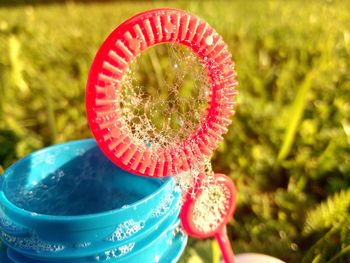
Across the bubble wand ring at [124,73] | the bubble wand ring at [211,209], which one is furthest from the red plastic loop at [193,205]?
the bubble wand ring at [124,73]

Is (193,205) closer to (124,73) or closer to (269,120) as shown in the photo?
(124,73)

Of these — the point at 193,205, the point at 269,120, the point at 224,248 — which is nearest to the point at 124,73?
the point at 193,205

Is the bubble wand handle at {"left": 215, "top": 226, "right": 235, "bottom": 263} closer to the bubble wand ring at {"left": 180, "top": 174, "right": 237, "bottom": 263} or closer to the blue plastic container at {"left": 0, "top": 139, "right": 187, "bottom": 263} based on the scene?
the bubble wand ring at {"left": 180, "top": 174, "right": 237, "bottom": 263}

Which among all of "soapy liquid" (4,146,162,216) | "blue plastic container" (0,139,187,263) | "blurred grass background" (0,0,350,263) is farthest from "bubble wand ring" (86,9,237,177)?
"blurred grass background" (0,0,350,263)

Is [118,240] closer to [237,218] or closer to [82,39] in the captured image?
[237,218]

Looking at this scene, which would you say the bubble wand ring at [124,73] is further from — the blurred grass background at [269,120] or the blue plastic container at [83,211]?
the blurred grass background at [269,120]

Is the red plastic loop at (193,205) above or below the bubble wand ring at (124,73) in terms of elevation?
below
